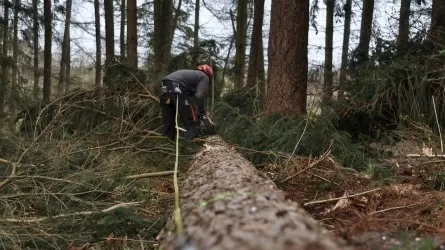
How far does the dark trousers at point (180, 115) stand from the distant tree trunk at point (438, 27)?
12.9ft

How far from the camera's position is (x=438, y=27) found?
24.7ft

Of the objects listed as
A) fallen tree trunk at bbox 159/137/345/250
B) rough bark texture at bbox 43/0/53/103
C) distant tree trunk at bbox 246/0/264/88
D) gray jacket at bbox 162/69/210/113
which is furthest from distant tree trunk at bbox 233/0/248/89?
fallen tree trunk at bbox 159/137/345/250

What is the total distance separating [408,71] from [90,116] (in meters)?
5.07

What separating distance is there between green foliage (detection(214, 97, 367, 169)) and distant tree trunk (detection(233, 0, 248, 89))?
4.47m

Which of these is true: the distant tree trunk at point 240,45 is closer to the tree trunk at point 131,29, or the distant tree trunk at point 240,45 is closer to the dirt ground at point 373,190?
the tree trunk at point 131,29

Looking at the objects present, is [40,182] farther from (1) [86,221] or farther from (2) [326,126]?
(2) [326,126]

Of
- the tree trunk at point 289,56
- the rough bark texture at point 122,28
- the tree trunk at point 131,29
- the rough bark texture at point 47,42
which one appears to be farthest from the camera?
the rough bark texture at point 122,28

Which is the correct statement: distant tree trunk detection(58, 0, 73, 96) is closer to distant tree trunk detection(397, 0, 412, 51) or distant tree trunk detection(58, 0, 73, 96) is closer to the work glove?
distant tree trunk detection(397, 0, 412, 51)

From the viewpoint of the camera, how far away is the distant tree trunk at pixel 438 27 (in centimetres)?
731

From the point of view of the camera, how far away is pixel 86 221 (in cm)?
399

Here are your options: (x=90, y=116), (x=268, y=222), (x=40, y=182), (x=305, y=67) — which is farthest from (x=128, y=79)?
(x=268, y=222)

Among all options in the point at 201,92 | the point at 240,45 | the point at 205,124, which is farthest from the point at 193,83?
the point at 240,45

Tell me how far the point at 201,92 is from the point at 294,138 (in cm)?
167

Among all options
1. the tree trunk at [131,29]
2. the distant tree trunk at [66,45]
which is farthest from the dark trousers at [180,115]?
the distant tree trunk at [66,45]
